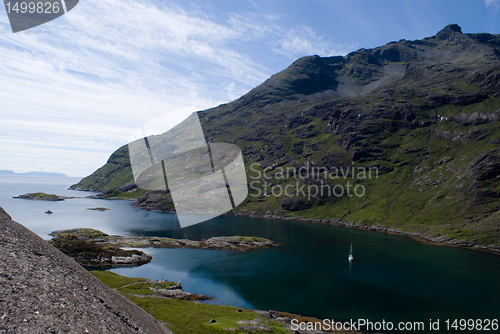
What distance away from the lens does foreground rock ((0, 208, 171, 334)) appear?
31.1 ft

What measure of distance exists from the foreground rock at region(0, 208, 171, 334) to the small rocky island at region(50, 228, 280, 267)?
94354mm

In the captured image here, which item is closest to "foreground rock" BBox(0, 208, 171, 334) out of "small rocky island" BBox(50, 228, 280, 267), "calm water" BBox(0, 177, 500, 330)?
"calm water" BBox(0, 177, 500, 330)

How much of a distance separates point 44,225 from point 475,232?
23725 centimetres

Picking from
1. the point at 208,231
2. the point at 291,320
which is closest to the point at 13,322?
the point at 291,320

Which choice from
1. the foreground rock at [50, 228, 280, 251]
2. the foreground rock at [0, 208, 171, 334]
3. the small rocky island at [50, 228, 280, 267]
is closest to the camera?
the foreground rock at [0, 208, 171, 334]

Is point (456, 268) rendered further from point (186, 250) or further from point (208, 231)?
point (208, 231)

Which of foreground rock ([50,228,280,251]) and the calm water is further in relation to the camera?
foreground rock ([50,228,280,251])

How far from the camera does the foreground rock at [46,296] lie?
9484mm

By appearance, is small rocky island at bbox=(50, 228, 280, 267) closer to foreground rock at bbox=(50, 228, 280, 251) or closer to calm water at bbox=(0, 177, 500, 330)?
foreground rock at bbox=(50, 228, 280, 251)

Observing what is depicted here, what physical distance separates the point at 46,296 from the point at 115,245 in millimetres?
125973

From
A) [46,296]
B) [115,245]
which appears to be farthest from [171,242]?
[46,296]

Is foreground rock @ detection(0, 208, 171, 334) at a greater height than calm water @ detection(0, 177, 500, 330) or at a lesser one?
greater

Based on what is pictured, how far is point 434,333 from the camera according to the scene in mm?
55406

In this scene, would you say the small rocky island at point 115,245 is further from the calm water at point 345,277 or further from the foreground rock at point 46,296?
the foreground rock at point 46,296
